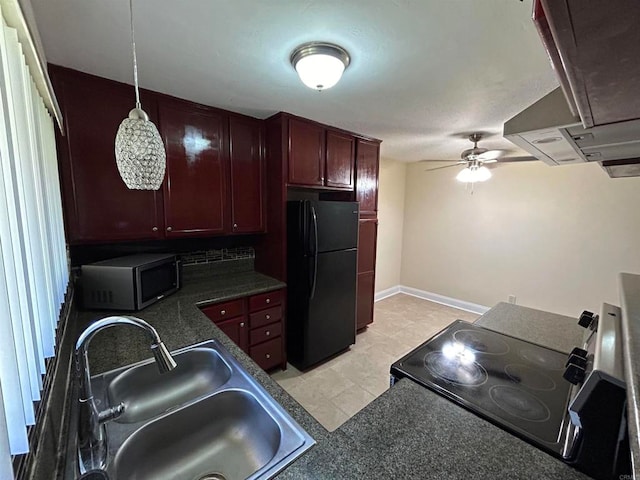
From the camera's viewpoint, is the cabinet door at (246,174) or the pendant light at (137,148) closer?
the pendant light at (137,148)

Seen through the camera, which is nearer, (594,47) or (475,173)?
(594,47)

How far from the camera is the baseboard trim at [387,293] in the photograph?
452cm

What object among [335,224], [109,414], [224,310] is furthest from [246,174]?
[109,414]

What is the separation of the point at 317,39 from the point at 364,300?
2.70 m

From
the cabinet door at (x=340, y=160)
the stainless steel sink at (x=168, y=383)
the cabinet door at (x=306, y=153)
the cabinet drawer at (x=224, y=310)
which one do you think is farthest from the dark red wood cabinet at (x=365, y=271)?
the stainless steel sink at (x=168, y=383)

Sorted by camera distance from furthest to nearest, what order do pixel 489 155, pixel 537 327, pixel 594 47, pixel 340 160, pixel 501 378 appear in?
1. pixel 489 155
2. pixel 340 160
3. pixel 537 327
4. pixel 501 378
5. pixel 594 47

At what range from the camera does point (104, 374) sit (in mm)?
1049

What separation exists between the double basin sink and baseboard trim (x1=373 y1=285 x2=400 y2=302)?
11.9 feet

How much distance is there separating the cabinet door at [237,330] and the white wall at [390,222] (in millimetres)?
2758

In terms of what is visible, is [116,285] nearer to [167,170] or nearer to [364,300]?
[167,170]

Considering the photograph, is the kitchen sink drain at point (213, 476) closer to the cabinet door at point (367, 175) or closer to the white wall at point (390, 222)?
the cabinet door at point (367, 175)

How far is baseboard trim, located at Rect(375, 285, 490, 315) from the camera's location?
13.3 feet

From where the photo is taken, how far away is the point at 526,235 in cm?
350

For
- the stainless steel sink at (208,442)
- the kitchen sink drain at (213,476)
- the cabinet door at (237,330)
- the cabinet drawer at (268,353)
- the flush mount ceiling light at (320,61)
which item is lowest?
the cabinet drawer at (268,353)
